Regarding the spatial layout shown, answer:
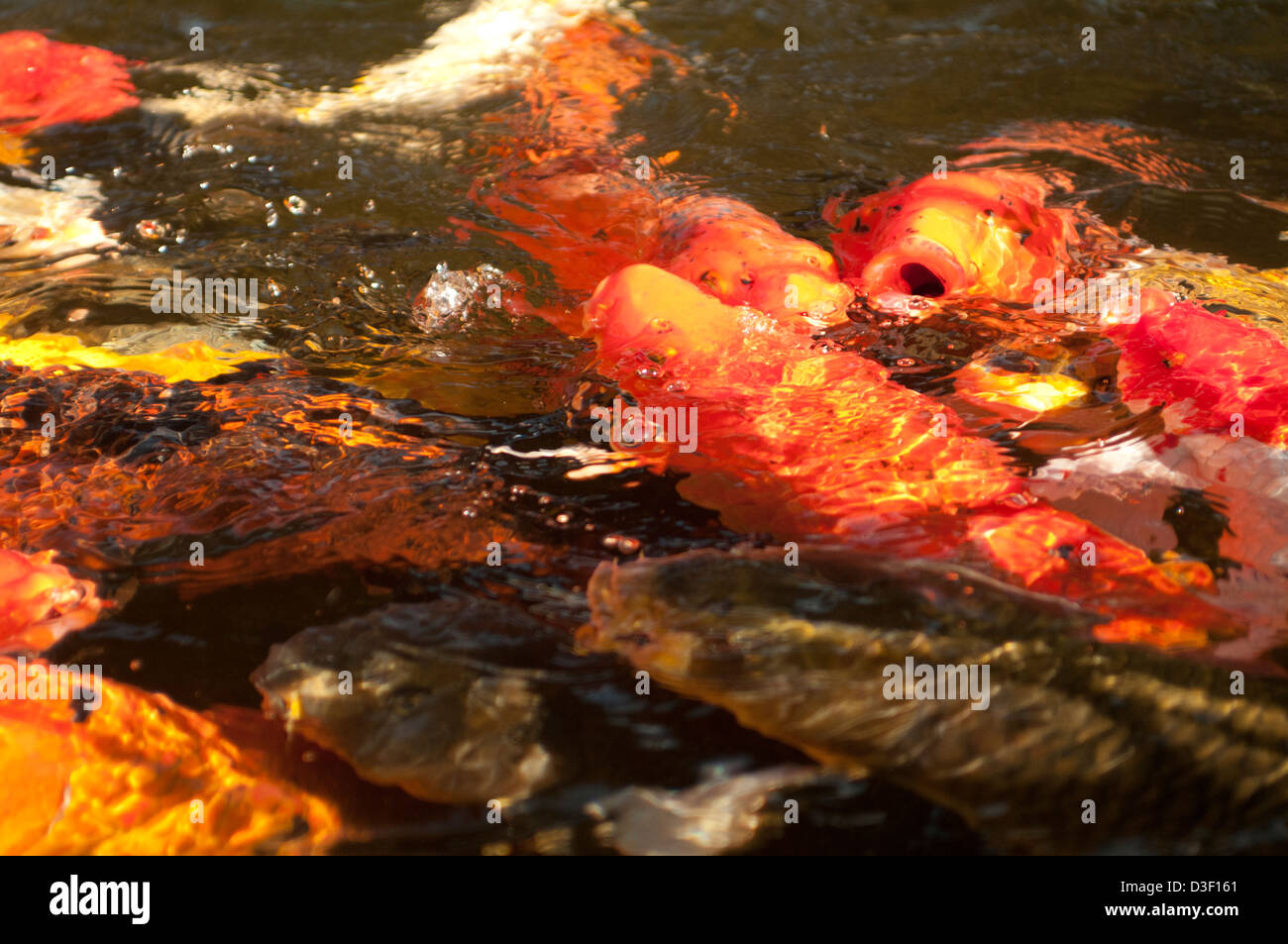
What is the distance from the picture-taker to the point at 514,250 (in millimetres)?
3039

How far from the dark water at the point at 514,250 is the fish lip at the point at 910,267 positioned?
0.59 metres

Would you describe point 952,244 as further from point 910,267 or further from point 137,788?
point 137,788

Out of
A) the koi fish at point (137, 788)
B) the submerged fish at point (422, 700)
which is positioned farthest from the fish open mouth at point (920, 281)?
the koi fish at point (137, 788)

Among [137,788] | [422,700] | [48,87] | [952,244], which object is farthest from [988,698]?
[48,87]

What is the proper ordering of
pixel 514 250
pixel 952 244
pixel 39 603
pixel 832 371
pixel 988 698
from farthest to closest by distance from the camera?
1. pixel 514 250
2. pixel 952 244
3. pixel 832 371
4. pixel 39 603
5. pixel 988 698

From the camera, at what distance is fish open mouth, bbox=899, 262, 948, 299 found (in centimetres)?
258

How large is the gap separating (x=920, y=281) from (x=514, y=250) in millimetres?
1142

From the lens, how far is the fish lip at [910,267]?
8.29 feet

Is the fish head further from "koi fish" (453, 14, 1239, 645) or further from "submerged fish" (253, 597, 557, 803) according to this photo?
"submerged fish" (253, 597, 557, 803)

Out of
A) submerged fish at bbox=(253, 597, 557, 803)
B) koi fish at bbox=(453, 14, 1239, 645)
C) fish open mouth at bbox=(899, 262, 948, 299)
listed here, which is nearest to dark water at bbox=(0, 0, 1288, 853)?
submerged fish at bbox=(253, 597, 557, 803)

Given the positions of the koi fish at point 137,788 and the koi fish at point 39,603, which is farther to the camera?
the koi fish at point 39,603

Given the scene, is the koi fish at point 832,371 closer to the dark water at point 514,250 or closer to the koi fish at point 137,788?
the dark water at point 514,250

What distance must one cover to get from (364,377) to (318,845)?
4.27ft

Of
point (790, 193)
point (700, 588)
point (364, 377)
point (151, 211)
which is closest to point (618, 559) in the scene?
point (700, 588)
